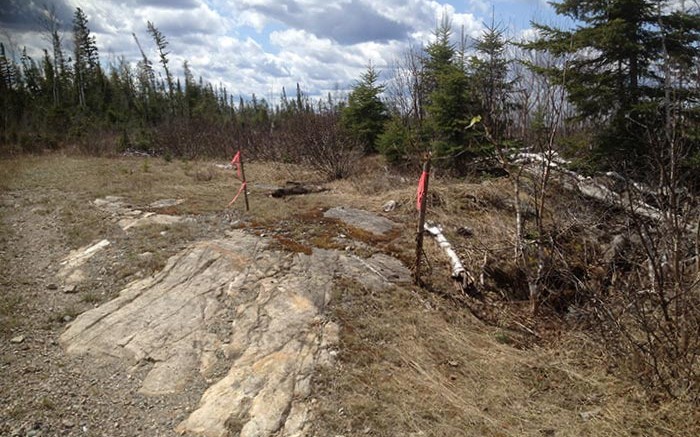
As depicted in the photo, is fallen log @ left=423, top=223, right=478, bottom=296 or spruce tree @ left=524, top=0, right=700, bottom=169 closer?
fallen log @ left=423, top=223, right=478, bottom=296

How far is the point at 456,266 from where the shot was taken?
5320 mm

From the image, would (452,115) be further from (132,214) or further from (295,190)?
(132,214)

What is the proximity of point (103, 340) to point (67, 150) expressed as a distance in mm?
19647

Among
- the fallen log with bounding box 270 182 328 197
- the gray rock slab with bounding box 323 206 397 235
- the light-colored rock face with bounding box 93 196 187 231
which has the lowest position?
the gray rock slab with bounding box 323 206 397 235

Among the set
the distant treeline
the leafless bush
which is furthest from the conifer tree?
the leafless bush

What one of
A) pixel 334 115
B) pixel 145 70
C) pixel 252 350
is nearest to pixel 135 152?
pixel 334 115

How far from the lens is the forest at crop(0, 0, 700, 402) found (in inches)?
132

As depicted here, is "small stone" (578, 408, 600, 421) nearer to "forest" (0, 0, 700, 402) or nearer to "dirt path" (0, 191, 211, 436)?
"forest" (0, 0, 700, 402)

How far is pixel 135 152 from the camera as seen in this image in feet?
68.4

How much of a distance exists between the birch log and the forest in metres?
0.66

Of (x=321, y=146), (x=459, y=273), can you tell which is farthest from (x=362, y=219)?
(x=321, y=146)

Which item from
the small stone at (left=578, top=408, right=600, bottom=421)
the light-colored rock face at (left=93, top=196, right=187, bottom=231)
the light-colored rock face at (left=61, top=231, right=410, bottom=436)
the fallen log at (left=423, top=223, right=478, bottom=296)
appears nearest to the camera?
the small stone at (left=578, top=408, right=600, bottom=421)

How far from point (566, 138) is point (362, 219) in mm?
4857

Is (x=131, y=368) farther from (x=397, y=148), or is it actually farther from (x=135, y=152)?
(x=135, y=152)
